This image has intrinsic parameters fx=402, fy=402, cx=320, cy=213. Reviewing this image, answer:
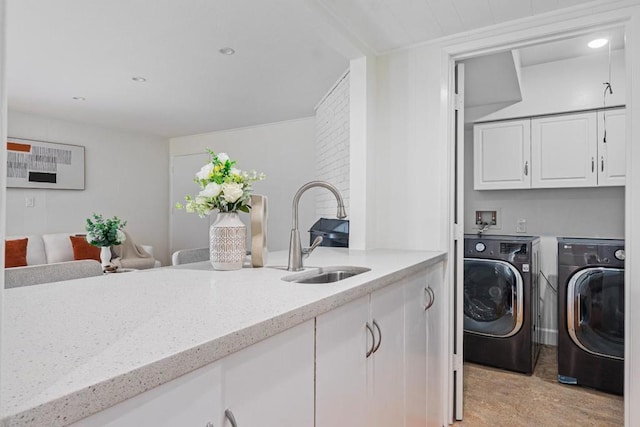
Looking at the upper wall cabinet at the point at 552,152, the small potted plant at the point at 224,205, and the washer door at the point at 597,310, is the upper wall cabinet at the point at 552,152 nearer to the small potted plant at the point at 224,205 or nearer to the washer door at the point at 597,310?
the washer door at the point at 597,310

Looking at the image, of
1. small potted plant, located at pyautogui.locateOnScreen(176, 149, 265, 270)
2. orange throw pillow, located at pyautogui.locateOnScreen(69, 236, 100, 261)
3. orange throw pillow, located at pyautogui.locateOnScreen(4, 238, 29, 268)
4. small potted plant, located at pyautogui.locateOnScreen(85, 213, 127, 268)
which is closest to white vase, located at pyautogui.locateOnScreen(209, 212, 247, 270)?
small potted plant, located at pyautogui.locateOnScreen(176, 149, 265, 270)

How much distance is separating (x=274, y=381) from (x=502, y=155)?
3177mm

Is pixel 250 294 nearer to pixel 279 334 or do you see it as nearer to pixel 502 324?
pixel 279 334

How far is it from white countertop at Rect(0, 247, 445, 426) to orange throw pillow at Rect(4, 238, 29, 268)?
3646 mm

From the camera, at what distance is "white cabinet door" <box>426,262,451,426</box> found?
6.37ft

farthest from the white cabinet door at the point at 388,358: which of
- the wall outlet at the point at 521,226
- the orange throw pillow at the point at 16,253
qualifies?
the orange throw pillow at the point at 16,253

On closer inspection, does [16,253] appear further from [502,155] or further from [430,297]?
[502,155]

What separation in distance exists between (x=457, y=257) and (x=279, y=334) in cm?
175

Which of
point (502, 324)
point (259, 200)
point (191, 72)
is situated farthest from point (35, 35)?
point (502, 324)

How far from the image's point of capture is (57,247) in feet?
15.6

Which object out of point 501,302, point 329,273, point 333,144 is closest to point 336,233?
point 329,273

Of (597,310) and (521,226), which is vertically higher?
(521,226)

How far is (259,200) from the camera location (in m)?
1.56

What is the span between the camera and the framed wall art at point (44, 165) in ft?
15.5
